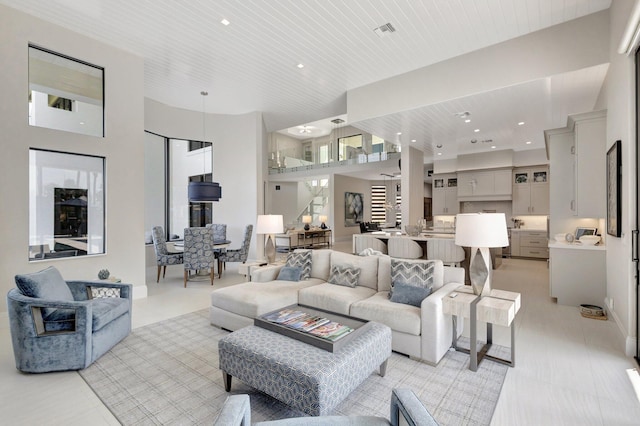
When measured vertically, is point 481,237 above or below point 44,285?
above

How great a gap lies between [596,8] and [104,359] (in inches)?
262

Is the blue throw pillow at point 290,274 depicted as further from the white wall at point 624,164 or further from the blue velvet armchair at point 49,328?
the white wall at point 624,164

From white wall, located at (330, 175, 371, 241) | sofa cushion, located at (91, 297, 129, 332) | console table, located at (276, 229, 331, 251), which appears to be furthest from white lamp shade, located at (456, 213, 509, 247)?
white wall, located at (330, 175, 371, 241)

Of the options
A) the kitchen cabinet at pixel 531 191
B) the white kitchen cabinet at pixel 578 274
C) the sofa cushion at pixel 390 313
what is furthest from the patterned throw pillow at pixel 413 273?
the kitchen cabinet at pixel 531 191

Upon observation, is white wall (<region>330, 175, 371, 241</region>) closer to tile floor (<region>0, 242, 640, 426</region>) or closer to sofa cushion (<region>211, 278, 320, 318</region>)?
sofa cushion (<region>211, 278, 320, 318</region>)

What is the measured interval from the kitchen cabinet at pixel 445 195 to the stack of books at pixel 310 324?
895cm

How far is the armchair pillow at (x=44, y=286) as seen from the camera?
2.61 meters

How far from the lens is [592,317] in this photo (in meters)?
3.87

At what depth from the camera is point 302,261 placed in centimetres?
435

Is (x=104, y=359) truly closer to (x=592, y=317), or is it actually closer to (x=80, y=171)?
(x=80, y=171)

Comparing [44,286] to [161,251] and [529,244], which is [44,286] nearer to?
[161,251]

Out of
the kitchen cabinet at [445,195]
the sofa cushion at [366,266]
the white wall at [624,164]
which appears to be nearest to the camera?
the white wall at [624,164]

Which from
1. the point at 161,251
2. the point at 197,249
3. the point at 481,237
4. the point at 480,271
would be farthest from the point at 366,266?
the point at 161,251

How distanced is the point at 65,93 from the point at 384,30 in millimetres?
4673
